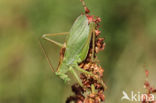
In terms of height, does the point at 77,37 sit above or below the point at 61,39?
below

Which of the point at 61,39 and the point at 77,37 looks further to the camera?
the point at 61,39

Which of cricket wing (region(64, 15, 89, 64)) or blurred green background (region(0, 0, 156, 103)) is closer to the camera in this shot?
cricket wing (region(64, 15, 89, 64))

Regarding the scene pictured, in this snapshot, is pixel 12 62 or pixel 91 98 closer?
pixel 91 98

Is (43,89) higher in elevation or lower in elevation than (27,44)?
lower

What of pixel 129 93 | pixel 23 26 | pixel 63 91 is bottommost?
pixel 129 93

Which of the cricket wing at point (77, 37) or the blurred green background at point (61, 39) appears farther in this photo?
the blurred green background at point (61, 39)

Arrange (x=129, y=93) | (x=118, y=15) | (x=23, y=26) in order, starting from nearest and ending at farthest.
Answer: (x=129, y=93)
(x=23, y=26)
(x=118, y=15)

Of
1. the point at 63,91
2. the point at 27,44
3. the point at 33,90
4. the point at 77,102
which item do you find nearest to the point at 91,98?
the point at 77,102

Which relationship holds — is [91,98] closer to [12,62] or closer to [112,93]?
[112,93]
